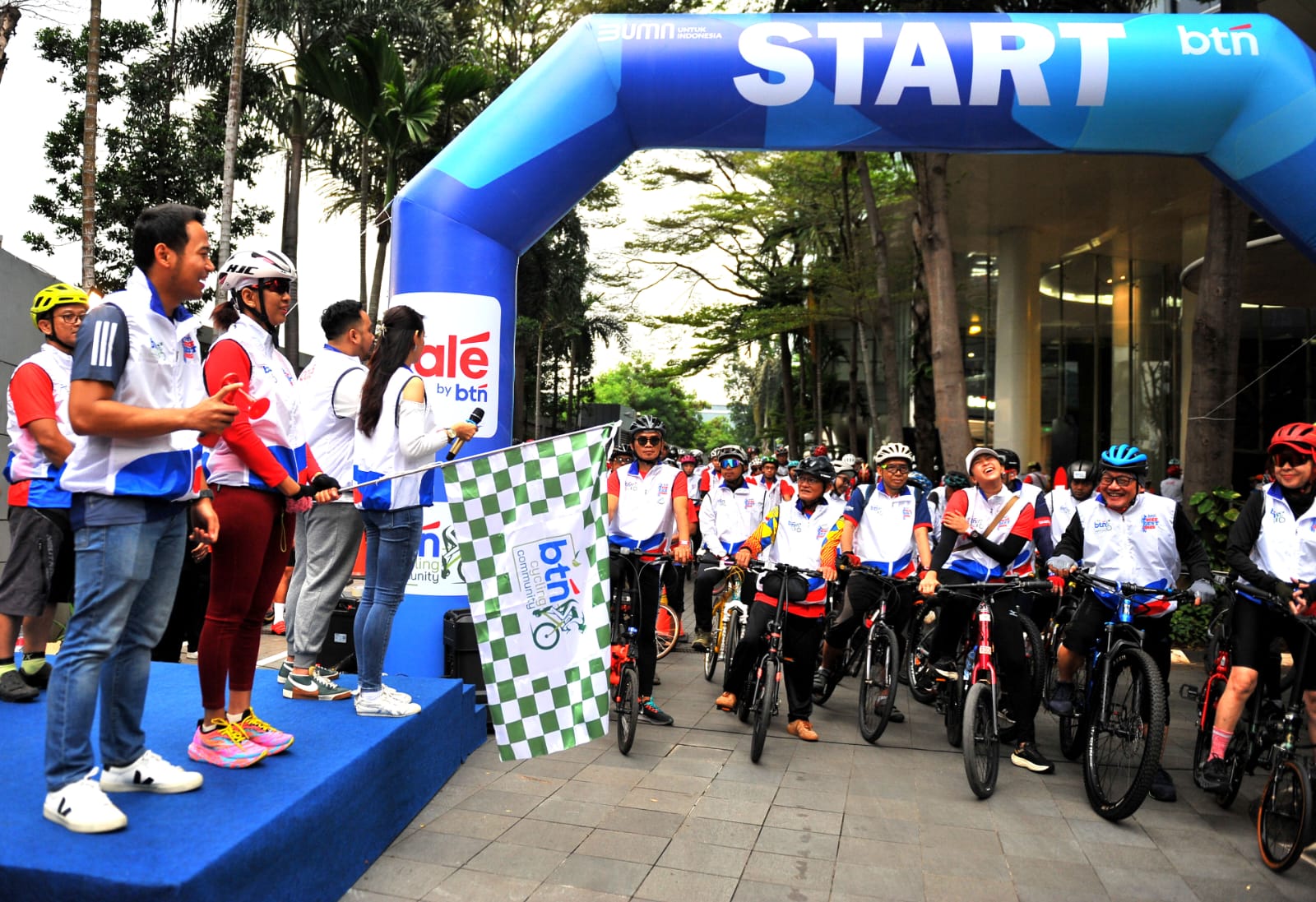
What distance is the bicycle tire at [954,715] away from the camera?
6547mm

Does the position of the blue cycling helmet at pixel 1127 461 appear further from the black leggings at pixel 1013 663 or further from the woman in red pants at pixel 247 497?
the woman in red pants at pixel 247 497

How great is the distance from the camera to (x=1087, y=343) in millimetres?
27203

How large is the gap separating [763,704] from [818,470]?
1595 mm

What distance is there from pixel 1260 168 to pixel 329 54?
1531 cm

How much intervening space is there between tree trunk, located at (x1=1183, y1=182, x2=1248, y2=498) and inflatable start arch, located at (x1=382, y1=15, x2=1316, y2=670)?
3.49m

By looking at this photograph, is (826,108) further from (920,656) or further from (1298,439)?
(920,656)

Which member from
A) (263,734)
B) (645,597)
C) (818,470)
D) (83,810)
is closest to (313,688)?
(263,734)

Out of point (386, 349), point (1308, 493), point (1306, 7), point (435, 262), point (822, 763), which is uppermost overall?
point (1306, 7)

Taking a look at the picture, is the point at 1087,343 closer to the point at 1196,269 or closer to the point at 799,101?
the point at 1196,269

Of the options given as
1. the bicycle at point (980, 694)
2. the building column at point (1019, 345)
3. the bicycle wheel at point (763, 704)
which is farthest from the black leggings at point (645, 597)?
the building column at point (1019, 345)

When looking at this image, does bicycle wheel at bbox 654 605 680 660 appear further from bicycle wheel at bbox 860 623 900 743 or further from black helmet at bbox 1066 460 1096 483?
black helmet at bbox 1066 460 1096 483

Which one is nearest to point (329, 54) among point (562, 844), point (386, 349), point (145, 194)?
point (145, 194)

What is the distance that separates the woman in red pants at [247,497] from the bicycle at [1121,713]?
410 centimetres

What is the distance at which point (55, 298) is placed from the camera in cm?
445
